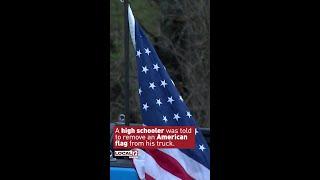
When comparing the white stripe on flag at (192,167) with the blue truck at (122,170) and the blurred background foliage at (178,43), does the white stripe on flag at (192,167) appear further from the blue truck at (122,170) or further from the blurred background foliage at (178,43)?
the blurred background foliage at (178,43)

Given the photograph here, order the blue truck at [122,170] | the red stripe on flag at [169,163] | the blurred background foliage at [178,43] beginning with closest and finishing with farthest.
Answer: the red stripe on flag at [169,163], the blue truck at [122,170], the blurred background foliage at [178,43]

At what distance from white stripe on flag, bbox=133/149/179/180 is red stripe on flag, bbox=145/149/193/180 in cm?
3

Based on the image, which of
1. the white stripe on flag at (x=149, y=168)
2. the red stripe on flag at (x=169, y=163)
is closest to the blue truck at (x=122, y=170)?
the white stripe on flag at (x=149, y=168)

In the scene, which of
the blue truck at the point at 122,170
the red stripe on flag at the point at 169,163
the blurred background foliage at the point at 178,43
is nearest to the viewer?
the red stripe on flag at the point at 169,163

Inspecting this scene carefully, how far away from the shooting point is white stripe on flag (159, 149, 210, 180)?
17.5 ft

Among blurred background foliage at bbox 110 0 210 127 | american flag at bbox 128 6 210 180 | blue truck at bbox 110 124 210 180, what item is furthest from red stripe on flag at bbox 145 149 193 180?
blurred background foliage at bbox 110 0 210 127

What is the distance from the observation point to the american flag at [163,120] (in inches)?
209

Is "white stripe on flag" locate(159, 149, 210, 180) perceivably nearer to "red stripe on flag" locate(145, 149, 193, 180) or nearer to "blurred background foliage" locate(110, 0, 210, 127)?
"red stripe on flag" locate(145, 149, 193, 180)

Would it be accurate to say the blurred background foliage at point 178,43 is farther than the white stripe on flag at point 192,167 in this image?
Yes

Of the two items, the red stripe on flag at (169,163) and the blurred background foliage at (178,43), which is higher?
the blurred background foliage at (178,43)
